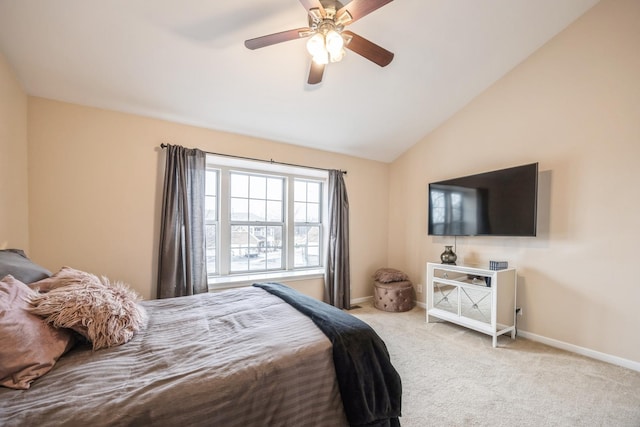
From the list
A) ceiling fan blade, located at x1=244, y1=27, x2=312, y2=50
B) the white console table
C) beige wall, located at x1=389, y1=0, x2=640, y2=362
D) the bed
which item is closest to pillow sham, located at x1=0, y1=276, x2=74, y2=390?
the bed

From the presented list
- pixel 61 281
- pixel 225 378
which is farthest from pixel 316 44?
pixel 61 281

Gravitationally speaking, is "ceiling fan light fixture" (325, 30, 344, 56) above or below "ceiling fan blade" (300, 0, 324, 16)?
below

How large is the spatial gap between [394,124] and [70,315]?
11.7 feet

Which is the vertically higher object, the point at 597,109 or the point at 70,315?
the point at 597,109

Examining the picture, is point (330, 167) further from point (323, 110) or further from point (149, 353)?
point (149, 353)

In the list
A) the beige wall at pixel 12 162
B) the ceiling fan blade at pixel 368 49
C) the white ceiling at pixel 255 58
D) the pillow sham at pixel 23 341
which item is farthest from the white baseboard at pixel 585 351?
the beige wall at pixel 12 162

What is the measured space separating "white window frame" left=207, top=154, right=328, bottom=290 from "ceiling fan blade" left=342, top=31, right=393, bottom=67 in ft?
6.24

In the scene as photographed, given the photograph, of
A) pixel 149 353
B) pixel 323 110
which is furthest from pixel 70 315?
pixel 323 110

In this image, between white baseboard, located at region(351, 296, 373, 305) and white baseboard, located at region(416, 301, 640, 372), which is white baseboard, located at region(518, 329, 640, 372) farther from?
white baseboard, located at region(351, 296, 373, 305)

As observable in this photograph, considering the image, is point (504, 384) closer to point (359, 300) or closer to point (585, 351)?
point (585, 351)

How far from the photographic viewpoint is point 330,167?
3900mm

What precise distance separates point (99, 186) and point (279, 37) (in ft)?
7.21

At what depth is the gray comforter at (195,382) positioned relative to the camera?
0.87 metres

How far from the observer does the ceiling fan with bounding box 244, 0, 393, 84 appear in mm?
1490
